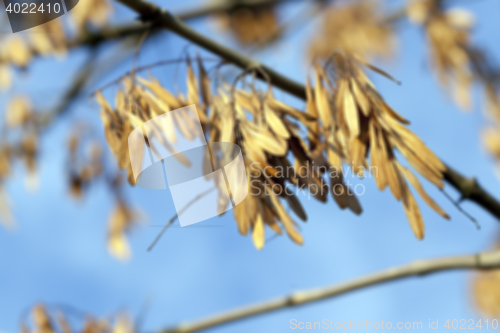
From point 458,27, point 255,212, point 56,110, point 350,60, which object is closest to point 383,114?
point 350,60

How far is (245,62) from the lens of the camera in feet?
2.56

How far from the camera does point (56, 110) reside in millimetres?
2025

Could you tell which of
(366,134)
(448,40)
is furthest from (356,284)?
(448,40)

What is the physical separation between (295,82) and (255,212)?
26 centimetres

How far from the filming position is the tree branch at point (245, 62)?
28.5 inches

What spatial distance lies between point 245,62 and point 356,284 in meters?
0.47

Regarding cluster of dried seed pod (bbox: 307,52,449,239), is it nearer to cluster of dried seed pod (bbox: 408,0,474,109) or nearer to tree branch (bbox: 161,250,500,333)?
tree branch (bbox: 161,250,500,333)

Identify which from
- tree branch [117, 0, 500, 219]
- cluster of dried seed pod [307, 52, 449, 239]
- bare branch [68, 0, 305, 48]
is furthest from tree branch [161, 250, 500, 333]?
bare branch [68, 0, 305, 48]

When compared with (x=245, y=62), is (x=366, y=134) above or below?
below

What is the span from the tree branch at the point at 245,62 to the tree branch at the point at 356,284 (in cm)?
9

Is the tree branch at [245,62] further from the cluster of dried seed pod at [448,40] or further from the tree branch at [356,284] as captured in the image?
the cluster of dried seed pod at [448,40]

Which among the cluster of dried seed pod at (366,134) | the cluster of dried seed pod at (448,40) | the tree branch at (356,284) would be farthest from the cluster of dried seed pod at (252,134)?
the cluster of dried seed pod at (448,40)

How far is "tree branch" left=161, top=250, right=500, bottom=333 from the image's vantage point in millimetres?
869

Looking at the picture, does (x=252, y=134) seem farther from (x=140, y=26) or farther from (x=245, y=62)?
(x=140, y=26)
